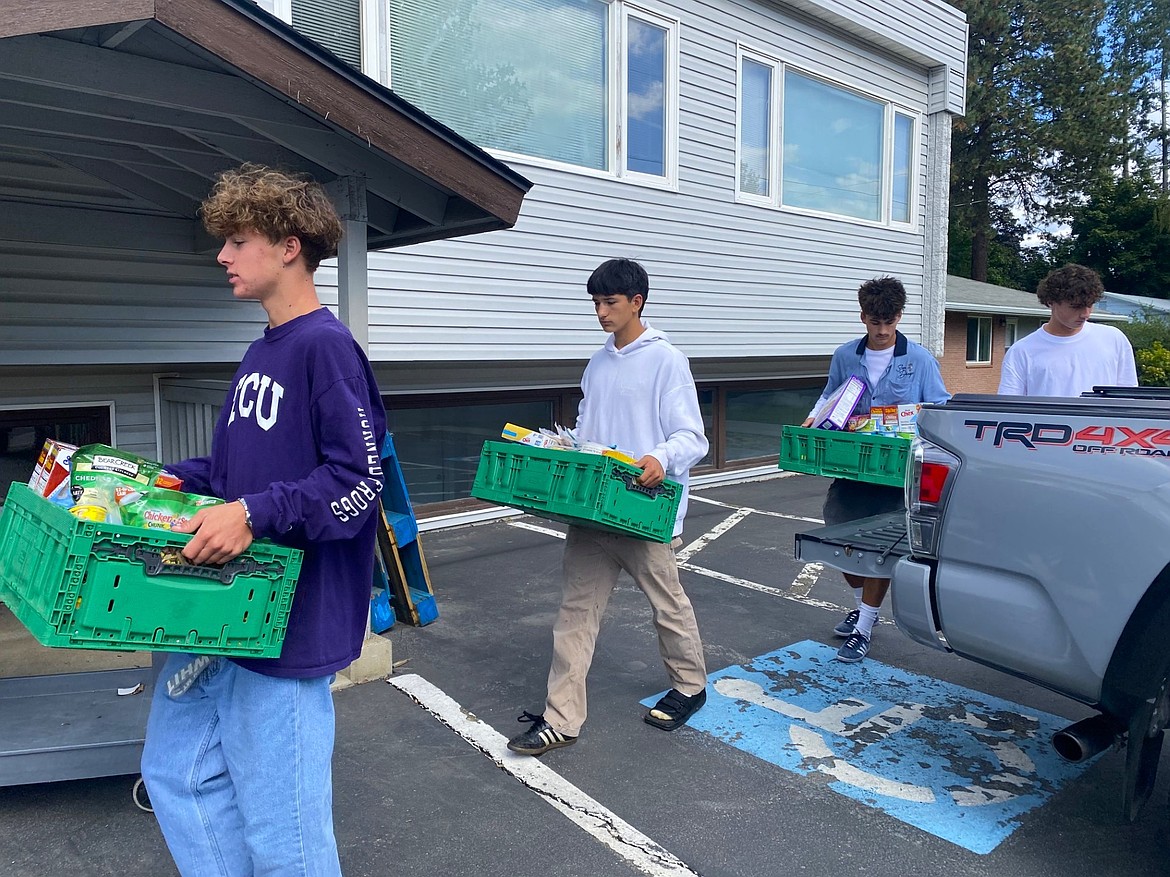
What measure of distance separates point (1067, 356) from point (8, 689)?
5289 millimetres

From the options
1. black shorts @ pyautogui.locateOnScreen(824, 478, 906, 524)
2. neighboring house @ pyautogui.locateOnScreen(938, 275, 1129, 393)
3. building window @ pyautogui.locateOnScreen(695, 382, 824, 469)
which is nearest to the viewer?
black shorts @ pyautogui.locateOnScreen(824, 478, 906, 524)

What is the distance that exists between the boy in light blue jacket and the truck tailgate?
0.43m

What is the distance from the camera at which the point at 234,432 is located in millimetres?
2082

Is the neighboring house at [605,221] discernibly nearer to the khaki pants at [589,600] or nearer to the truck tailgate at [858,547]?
the khaki pants at [589,600]

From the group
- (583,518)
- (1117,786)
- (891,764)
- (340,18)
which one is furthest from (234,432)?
(340,18)

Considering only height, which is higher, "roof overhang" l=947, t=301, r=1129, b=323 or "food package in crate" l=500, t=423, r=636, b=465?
"roof overhang" l=947, t=301, r=1129, b=323

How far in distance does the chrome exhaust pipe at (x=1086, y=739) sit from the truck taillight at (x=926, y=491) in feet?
2.30

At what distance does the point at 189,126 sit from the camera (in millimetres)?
3848

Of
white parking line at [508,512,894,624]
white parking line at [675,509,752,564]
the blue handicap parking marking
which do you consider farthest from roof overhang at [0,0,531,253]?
white parking line at [675,509,752,564]

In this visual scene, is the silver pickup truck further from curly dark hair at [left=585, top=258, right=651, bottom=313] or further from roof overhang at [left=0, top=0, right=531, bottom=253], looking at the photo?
roof overhang at [left=0, top=0, right=531, bottom=253]

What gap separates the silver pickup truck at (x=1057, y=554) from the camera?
8.57ft

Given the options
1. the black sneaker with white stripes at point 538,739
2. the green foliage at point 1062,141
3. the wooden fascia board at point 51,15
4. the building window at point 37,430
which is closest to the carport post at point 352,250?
the wooden fascia board at point 51,15

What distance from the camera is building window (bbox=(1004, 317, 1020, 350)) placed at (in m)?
22.4

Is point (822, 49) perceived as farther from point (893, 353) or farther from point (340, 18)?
point (893, 353)
